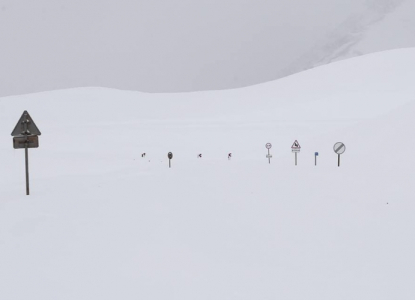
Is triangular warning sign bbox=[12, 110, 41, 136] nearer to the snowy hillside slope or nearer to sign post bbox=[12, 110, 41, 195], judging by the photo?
sign post bbox=[12, 110, 41, 195]

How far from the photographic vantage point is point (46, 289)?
5355 millimetres

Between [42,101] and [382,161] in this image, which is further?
[42,101]

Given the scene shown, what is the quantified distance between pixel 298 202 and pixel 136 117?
4793 centimetres

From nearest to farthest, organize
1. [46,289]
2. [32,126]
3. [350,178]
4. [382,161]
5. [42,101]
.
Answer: [46,289], [32,126], [350,178], [382,161], [42,101]

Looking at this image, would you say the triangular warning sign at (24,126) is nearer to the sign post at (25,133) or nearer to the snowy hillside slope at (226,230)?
the sign post at (25,133)

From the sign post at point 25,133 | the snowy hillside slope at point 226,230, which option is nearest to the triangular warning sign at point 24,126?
the sign post at point 25,133

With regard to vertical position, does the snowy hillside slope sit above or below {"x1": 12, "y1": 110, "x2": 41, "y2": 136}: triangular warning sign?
below

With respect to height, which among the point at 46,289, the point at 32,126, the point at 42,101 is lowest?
the point at 46,289

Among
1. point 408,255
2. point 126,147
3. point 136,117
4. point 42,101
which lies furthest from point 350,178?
point 42,101

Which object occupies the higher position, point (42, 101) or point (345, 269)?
point (42, 101)

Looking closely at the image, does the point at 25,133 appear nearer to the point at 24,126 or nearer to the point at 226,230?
the point at 24,126

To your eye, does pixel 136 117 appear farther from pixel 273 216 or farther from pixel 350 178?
pixel 273 216

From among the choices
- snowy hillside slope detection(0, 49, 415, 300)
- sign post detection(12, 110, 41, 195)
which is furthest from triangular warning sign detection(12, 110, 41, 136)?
snowy hillside slope detection(0, 49, 415, 300)

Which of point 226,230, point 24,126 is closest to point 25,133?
point 24,126
